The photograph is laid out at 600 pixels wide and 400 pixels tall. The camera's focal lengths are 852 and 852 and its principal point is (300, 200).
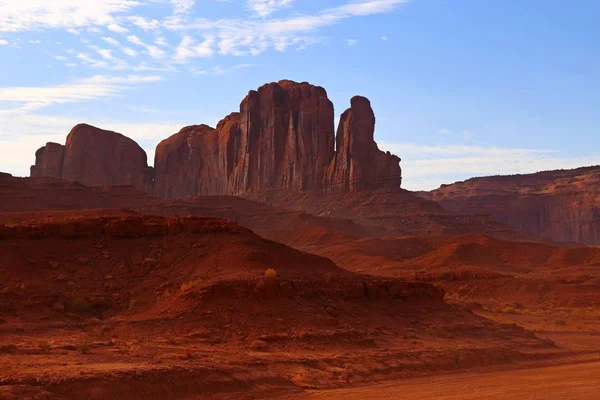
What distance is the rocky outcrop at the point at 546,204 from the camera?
148 m

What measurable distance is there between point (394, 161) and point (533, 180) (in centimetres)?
6449

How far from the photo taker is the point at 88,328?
22.5 metres

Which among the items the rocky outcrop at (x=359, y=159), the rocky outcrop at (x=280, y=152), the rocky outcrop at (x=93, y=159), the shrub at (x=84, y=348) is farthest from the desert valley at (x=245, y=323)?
the rocky outcrop at (x=93, y=159)

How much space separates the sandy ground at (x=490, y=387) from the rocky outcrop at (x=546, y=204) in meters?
126

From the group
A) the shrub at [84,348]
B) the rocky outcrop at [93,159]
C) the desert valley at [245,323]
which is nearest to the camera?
the desert valley at [245,323]

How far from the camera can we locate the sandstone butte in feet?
395

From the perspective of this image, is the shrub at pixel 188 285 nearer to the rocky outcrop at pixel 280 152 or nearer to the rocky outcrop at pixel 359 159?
the rocky outcrop at pixel 359 159

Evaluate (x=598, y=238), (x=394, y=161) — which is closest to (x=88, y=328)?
(x=394, y=161)

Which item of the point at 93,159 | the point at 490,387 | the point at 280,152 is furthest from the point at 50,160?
the point at 490,387

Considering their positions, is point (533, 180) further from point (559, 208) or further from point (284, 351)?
point (284, 351)

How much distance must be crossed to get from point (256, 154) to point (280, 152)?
4.60m

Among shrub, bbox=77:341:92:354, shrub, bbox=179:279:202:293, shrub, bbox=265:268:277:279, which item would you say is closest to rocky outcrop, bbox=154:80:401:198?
shrub, bbox=265:268:277:279

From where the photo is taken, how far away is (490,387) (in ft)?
67.4

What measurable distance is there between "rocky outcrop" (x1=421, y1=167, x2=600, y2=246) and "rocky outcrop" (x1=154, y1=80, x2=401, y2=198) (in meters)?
37.7
